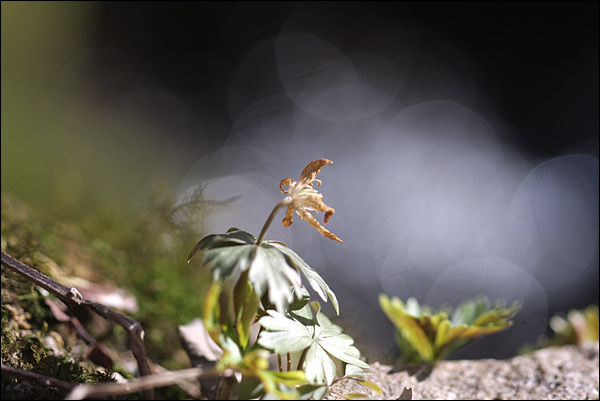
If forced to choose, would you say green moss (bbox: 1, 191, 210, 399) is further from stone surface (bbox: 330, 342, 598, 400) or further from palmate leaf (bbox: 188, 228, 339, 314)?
stone surface (bbox: 330, 342, 598, 400)

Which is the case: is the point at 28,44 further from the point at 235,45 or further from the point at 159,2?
the point at 235,45

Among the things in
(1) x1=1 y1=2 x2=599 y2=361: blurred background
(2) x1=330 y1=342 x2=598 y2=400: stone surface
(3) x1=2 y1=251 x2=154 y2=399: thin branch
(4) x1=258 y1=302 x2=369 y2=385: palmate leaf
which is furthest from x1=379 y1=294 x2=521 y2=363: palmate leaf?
(1) x1=1 y1=2 x2=599 y2=361: blurred background

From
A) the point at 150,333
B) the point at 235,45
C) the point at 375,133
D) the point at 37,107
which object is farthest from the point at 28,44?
the point at 375,133

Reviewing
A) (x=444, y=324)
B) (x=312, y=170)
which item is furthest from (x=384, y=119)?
(x=312, y=170)

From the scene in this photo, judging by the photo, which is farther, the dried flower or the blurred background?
the blurred background

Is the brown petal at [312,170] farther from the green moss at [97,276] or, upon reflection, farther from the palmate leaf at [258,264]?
the green moss at [97,276]

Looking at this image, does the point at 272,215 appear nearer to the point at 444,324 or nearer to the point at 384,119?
the point at 444,324
